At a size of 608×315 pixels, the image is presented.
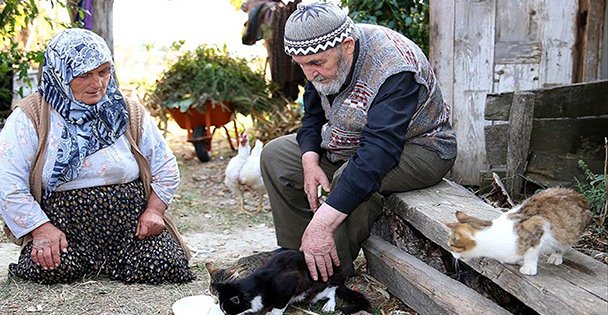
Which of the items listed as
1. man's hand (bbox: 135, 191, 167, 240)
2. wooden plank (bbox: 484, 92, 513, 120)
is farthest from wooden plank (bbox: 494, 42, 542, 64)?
man's hand (bbox: 135, 191, 167, 240)

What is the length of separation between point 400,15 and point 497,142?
1.88 metres

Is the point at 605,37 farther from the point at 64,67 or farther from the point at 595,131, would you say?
the point at 64,67

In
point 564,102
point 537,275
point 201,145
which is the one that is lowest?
point 201,145

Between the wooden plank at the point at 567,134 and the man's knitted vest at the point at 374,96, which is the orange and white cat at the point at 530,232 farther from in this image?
the wooden plank at the point at 567,134

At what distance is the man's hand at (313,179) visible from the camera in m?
4.02

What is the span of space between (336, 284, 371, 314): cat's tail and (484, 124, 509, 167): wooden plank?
5.92 ft

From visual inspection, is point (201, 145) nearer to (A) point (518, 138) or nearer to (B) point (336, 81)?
(A) point (518, 138)

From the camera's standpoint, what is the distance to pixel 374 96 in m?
3.65

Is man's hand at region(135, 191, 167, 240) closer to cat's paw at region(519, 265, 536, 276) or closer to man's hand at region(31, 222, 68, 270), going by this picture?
man's hand at region(31, 222, 68, 270)

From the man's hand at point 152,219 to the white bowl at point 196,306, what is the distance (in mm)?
579

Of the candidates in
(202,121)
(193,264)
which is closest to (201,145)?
(202,121)

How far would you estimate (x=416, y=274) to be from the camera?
367 cm

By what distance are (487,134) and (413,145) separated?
1.37 m

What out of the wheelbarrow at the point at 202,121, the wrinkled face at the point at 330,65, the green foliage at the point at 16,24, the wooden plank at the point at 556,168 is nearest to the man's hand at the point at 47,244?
the wrinkled face at the point at 330,65
